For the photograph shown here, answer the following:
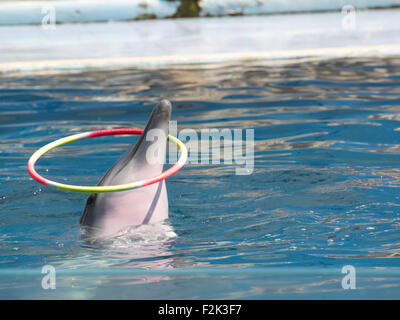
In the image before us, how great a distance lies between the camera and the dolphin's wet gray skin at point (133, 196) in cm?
290

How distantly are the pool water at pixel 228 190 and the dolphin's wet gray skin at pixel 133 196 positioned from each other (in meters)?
0.07

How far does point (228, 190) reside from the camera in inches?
163

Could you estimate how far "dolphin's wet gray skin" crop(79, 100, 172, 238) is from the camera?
290 cm

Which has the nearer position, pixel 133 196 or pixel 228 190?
pixel 133 196

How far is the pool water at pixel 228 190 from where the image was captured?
247cm

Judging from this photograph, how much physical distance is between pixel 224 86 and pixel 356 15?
4.92 metres

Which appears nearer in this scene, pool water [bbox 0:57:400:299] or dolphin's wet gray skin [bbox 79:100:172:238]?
pool water [bbox 0:57:400:299]

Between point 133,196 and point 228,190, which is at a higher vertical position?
point 133,196

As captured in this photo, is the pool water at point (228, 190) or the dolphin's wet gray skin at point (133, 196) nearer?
the pool water at point (228, 190)

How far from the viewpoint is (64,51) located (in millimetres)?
9266

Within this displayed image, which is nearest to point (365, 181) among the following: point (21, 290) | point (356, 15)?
point (21, 290)

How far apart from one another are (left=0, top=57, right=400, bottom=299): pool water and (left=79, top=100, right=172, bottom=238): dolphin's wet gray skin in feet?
0.23

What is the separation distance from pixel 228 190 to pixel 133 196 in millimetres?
1259

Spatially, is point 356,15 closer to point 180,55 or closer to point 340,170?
point 180,55
